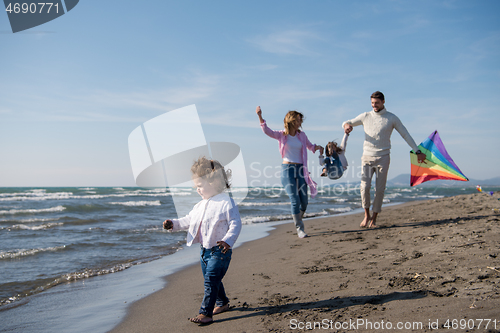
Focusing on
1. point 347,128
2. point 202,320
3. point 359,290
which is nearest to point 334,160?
point 347,128

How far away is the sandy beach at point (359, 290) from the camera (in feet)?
6.33

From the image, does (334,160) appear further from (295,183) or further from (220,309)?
(220,309)

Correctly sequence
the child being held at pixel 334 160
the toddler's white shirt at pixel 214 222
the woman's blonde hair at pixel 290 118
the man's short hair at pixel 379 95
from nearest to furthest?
the toddler's white shirt at pixel 214 222 → the woman's blonde hair at pixel 290 118 → the man's short hair at pixel 379 95 → the child being held at pixel 334 160

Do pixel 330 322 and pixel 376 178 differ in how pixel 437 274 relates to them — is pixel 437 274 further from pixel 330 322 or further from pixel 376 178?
pixel 376 178

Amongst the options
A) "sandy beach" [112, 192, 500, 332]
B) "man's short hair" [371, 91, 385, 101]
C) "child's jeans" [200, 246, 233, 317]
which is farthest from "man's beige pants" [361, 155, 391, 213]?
"child's jeans" [200, 246, 233, 317]

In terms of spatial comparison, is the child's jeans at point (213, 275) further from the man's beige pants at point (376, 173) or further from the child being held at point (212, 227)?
the man's beige pants at point (376, 173)

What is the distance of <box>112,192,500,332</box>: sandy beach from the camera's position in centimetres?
193

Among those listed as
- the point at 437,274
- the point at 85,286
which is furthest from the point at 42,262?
the point at 437,274

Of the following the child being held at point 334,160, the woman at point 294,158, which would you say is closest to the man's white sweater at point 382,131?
the child being held at point 334,160

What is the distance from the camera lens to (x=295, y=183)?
5180mm

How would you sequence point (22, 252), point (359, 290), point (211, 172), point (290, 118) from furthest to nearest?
point (22, 252) → point (290, 118) → point (211, 172) → point (359, 290)

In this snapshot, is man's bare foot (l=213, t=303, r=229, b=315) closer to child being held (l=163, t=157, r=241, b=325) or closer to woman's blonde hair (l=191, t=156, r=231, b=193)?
child being held (l=163, t=157, r=241, b=325)

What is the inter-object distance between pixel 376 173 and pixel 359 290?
10.3ft

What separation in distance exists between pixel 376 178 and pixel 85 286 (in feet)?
14.5
